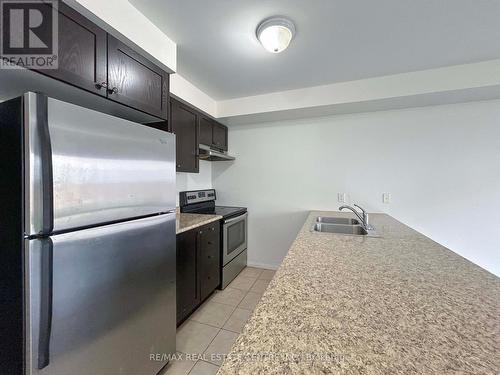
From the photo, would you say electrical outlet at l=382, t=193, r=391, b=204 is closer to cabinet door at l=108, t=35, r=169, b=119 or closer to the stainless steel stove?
the stainless steel stove

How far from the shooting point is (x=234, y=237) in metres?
2.86

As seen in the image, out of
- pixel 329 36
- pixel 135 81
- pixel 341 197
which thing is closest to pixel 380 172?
pixel 341 197

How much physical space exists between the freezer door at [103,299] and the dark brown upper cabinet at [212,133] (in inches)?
59.8

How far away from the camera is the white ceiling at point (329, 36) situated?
1.38 metres

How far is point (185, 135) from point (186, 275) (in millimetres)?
1427

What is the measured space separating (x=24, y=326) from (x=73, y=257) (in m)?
0.27

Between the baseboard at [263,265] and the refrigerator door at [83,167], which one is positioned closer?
the refrigerator door at [83,167]

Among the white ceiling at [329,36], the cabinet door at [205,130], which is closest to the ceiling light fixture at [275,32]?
the white ceiling at [329,36]

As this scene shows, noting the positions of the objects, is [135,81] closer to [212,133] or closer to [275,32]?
[275,32]

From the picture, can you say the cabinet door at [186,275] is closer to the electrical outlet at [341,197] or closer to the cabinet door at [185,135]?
the cabinet door at [185,135]

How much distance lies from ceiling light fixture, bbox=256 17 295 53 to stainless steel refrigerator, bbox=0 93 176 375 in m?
1.09

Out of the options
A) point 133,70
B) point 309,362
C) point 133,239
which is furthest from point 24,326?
point 133,70

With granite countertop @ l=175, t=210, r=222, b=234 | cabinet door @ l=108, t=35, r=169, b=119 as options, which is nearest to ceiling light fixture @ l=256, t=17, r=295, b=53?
cabinet door @ l=108, t=35, r=169, b=119

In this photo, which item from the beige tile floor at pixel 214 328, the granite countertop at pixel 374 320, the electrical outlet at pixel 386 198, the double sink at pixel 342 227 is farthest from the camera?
the electrical outlet at pixel 386 198
